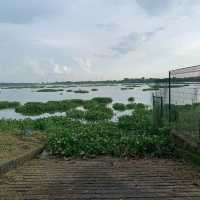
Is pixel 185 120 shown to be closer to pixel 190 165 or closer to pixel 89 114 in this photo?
pixel 190 165

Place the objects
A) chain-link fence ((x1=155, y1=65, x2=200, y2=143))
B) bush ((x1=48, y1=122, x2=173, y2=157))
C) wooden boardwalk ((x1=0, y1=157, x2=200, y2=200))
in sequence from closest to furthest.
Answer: wooden boardwalk ((x1=0, y1=157, x2=200, y2=200)), chain-link fence ((x1=155, y1=65, x2=200, y2=143)), bush ((x1=48, y1=122, x2=173, y2=157))

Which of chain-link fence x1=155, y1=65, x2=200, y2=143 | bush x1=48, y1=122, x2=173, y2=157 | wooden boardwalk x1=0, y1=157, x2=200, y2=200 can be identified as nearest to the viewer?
wooden boardwalk x1=0, y1=157, x2=200, y2=200

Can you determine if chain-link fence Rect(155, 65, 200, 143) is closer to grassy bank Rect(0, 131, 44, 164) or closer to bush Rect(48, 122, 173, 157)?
bush Rect(48, 122, 173, 157)

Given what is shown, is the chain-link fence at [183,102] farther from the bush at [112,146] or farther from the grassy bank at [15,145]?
the grassy bank at [15,145]

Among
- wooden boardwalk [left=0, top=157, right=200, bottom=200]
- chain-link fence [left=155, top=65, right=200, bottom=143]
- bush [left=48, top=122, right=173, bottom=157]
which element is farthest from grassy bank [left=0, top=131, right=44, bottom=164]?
chain-link fence [left=155, top=65, right=200, bottom=143]

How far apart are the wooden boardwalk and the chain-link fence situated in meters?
0.89

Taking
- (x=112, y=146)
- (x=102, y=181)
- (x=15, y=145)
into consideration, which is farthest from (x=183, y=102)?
(x=15, y=145)

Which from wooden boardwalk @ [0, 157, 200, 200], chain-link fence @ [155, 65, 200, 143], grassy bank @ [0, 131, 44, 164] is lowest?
wooden boardwalk @ [0, 157, 200, 200]

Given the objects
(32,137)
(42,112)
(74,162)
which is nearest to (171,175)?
(74,162)

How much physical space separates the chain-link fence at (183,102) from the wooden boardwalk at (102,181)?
2.90 feet

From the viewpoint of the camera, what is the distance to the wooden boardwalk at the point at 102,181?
190 inches

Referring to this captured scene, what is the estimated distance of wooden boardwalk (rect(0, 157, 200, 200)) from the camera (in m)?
4.83

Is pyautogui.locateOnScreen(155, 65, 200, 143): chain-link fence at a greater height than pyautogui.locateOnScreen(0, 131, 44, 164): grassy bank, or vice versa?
pyautogui.locateOnScreen(155, 65, 200, 143): chain-link fence

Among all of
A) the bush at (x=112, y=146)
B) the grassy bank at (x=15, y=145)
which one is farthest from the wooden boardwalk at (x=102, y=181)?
the bush at (x=112, y=146)
